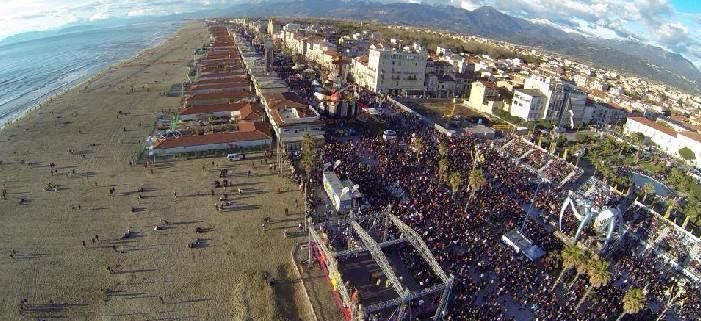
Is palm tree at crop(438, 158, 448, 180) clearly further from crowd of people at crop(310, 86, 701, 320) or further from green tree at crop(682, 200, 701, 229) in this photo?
green tree at crop(682, 200, 701, 229)

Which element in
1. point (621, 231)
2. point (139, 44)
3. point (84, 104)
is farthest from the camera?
point (139, 44)

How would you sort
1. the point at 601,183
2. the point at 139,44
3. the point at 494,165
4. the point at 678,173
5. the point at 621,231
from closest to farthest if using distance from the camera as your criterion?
the point at 621,231
the point at 601,183
the point at 494,165
the point at 678,173
the point at 139,44

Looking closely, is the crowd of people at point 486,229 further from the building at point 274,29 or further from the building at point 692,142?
the building at point 274,29

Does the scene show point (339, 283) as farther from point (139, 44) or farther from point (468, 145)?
point (139, 44)

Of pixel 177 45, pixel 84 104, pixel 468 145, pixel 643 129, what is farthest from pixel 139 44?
pixel 643 129

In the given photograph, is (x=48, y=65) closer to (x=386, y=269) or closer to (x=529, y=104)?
(x=529, y=104)

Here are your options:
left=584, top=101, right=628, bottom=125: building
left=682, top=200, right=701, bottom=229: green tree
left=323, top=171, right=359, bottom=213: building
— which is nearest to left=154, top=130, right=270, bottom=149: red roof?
left=323, top=171, right=359, bottom=213: building
